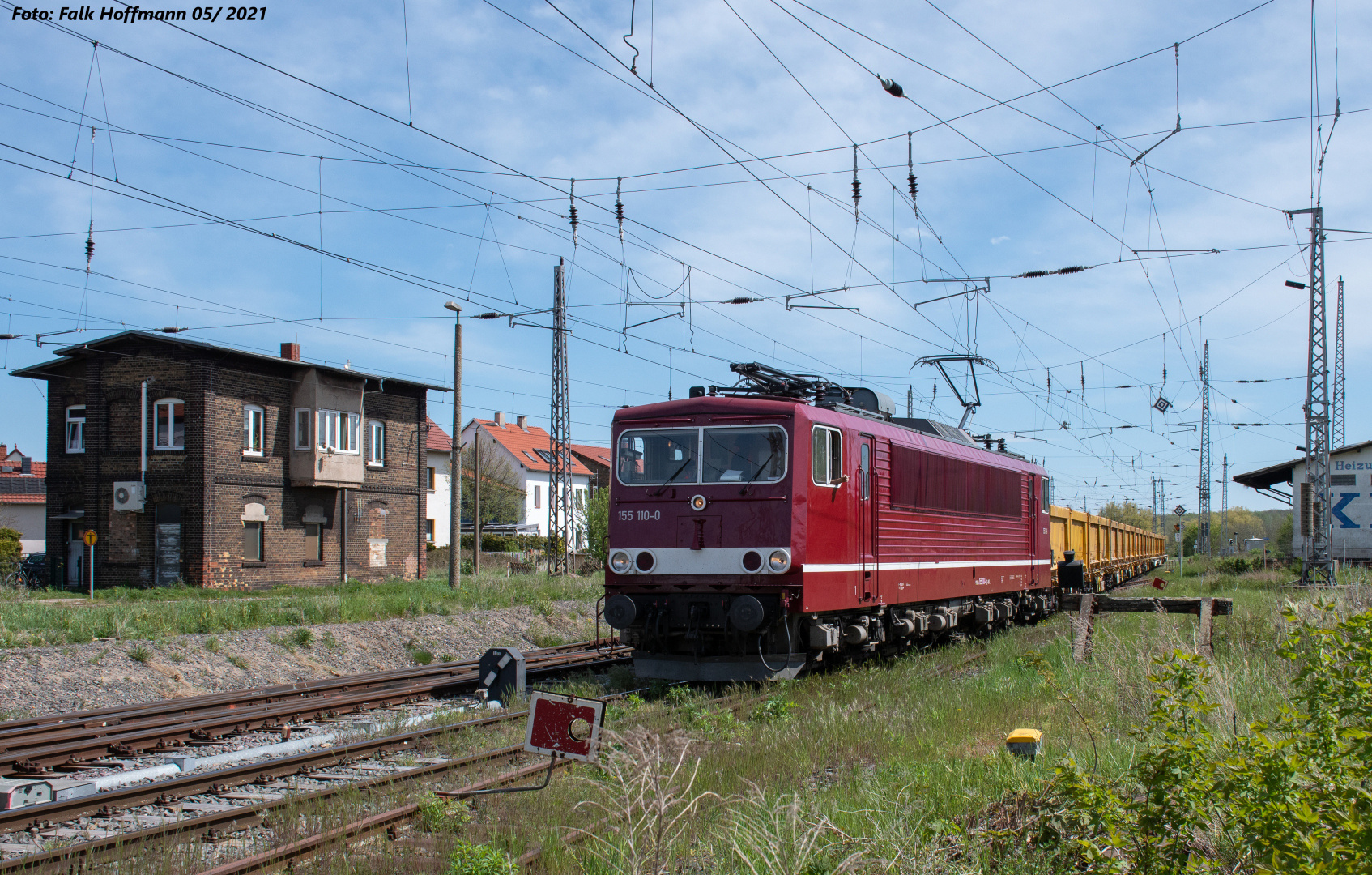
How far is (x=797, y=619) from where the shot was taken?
11602 millimetres

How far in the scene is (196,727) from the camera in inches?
396

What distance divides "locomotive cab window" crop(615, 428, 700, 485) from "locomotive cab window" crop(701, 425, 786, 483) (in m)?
0.18

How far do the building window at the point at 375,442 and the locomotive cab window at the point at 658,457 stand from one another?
25662 millimetres

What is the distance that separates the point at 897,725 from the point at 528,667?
23.1 ft

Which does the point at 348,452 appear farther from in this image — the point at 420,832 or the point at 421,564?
the point at 420,832

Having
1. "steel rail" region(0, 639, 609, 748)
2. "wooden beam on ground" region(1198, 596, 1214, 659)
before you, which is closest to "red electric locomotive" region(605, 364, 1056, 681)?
"steel rail" region(0, 639, 609, 748)

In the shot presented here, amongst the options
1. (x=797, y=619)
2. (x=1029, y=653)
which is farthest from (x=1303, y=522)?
(x=797, y=619)

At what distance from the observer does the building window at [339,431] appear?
33156 mm

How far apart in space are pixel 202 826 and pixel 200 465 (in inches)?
1032

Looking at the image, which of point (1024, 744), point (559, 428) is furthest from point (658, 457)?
point (559, 428)

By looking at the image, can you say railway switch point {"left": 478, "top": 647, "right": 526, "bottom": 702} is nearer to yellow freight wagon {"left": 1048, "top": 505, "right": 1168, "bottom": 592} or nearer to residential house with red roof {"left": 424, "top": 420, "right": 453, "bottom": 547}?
yellow freight wagon {"left": 1048, "top": 505, "right": 1168, "bottom": 592}

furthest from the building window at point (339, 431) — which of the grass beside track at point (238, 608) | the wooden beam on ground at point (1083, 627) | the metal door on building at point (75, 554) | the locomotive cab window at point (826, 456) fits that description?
the wooden beam on ground at point (1083, 627)

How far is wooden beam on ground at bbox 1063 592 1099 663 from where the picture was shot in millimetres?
12070

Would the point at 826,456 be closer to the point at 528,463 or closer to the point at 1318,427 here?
the point at 1318,427
